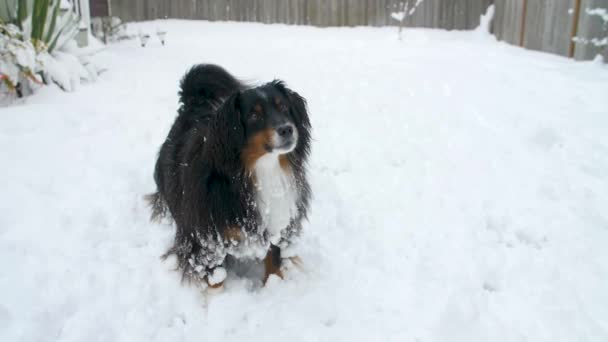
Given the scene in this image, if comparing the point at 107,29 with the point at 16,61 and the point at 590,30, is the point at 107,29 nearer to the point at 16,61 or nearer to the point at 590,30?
the point at 16,61

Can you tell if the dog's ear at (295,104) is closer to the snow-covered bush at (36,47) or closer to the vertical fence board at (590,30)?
the snow-covered bush at (36,47)

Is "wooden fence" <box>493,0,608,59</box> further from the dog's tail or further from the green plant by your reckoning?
the green plant

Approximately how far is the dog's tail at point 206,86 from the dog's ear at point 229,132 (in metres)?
0.69

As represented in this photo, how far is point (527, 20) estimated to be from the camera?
777 cm

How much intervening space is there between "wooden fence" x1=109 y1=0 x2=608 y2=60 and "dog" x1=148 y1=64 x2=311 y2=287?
16.4 ft

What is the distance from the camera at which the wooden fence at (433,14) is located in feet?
20.3

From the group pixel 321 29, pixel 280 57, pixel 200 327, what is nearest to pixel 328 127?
pixel 200 327

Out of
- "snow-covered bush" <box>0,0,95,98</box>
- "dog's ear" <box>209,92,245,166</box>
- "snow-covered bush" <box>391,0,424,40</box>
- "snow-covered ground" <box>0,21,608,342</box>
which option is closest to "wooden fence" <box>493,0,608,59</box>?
"snow-covered ground" <box>0,21,608,342</box>

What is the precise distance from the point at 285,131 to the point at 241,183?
0.37m

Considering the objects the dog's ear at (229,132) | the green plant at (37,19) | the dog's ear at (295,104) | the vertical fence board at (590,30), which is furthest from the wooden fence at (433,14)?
the green plant at (37,19)

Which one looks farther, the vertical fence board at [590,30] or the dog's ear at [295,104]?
the vertical fence board at [590,30]

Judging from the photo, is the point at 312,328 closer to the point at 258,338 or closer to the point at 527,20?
the point at 258,338

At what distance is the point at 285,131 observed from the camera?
2244mm

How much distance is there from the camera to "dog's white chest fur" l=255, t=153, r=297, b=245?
239cm
